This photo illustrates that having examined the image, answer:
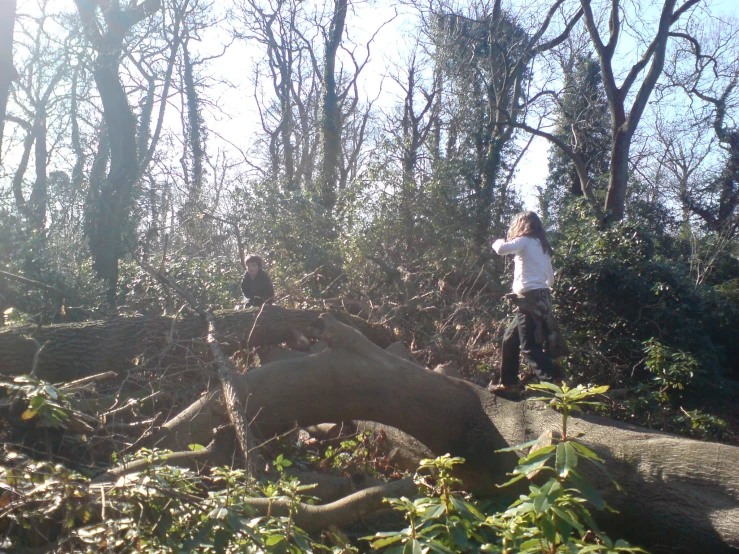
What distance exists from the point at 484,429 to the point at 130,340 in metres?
3.30

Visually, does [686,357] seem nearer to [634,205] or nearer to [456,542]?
[456,542]

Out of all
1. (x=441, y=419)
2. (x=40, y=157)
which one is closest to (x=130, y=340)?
(x=441, y=419)

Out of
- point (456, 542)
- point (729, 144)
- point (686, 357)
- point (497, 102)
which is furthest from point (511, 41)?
point (456, 542)

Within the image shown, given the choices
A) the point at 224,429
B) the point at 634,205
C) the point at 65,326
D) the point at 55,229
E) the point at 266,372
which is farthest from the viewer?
the point at 634,205

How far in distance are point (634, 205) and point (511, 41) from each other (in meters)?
5.30

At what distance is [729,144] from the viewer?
20.4 meters

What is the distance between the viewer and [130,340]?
5965mm

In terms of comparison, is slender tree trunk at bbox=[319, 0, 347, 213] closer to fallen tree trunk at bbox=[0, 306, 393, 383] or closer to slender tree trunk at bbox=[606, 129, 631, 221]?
slender tree trunk at bbox=[606, 129, 631, 221]

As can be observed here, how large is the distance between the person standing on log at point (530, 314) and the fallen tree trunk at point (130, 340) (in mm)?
2251

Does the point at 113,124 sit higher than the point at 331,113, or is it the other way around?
the point at 331,113

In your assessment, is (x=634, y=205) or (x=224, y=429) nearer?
(x=224, y=429)

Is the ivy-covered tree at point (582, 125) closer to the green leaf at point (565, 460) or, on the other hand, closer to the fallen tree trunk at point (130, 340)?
the fallen tree trunk at point (130, 340)

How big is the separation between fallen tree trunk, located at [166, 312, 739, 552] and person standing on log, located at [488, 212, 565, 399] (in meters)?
0.35

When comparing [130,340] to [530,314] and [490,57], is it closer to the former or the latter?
[530,314]
